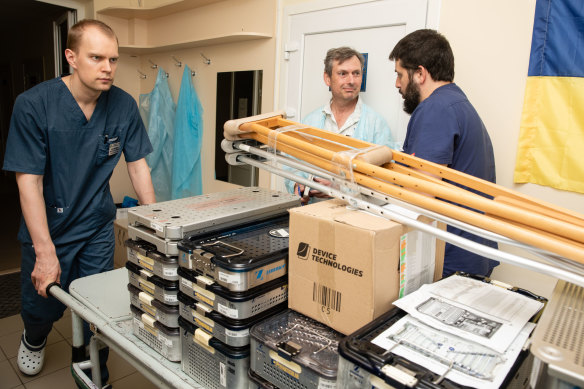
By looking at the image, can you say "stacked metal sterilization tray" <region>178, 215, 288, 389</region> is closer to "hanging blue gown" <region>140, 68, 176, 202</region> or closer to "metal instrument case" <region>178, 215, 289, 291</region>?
"metal instrument case" <region>178, 215, 289, 291</region>

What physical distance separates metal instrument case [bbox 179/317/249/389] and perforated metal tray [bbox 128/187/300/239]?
0.88ft

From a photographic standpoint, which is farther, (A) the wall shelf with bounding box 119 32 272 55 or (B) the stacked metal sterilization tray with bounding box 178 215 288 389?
(A) the wall shelf with bounding box 119 32 272 55

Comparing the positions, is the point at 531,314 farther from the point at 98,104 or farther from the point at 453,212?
the point at 98,104

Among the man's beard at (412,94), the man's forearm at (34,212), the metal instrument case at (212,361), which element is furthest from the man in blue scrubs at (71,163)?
the man's beard at (412,94)

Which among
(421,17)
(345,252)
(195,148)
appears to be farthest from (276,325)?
(195,148)

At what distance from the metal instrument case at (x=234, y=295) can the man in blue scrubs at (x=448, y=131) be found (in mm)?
728

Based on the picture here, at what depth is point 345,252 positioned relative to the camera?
35.7 inches

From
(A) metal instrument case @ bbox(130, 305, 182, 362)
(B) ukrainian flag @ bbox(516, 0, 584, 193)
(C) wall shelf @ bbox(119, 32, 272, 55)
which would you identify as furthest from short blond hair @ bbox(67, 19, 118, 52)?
(B) ukrainian flag @ bbox(516, 0, 584, 193)

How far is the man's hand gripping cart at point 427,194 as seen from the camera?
73cm

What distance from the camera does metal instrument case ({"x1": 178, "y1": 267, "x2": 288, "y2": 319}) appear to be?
979mm

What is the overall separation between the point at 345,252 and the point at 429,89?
1.12 metres

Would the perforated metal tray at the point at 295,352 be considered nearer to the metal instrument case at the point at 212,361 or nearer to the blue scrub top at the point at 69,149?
the metal instrument case at the point at 212,361

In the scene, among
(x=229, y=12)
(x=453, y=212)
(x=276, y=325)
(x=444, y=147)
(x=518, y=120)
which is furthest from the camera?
(x=229, y=12)

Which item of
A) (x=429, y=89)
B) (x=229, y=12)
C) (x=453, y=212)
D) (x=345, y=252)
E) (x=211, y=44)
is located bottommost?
(x=345, y=252)
